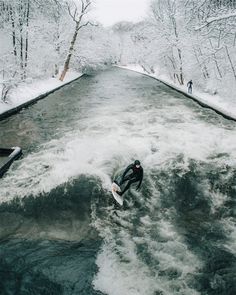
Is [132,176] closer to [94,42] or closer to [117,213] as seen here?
[117,213]

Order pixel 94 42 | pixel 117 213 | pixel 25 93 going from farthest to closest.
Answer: pixel 94 42 < pixel 25 93 < pixel 117 213

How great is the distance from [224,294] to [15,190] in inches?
250

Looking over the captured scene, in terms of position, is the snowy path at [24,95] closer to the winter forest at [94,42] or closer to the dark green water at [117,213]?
the winter forest at [94,42]

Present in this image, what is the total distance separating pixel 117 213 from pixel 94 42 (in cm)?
4853

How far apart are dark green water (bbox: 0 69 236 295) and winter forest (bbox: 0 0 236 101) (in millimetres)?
5277

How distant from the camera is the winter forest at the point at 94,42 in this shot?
19.3 m

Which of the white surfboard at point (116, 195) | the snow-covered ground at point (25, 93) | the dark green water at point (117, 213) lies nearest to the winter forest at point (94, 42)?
the snow-covered ground at point (25, 93)

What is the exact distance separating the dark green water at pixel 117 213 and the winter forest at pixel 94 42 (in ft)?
17.3

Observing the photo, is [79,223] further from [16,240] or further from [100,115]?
[100,115]

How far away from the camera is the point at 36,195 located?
980 centimetres

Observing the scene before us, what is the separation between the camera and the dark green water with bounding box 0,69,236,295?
666 centimetres

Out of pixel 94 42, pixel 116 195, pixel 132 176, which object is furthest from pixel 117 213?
pixel 94 42

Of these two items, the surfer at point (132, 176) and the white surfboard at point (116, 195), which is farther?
the surfer at point (132, 176)

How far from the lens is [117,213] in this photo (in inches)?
357
